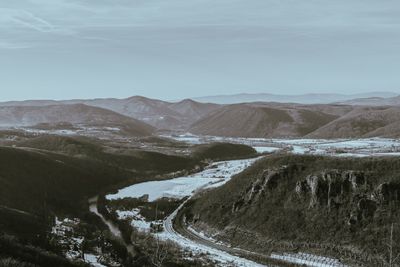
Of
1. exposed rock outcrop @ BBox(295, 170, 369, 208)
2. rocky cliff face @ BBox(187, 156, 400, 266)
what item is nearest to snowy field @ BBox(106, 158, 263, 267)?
rocky cliff face @ BBox(187, 156, 400, 266)

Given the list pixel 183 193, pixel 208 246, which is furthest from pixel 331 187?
pixel 183 193

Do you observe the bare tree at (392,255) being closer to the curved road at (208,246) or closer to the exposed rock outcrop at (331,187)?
the exposed rock outcrop at (331,187)

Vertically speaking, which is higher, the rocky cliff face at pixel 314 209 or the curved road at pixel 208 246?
the rocky cliff face at pixel 314 209

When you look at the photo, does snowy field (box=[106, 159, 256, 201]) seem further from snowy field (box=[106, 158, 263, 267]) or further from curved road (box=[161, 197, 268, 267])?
curved road (box=[161, 197, 268, 267])

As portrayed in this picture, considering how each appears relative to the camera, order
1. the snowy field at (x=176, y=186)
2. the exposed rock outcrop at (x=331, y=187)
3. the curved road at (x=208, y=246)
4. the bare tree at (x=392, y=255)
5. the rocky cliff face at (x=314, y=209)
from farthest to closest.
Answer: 1. the snowy field at (x=176, y=186)
2. the exposed rock outcrop at (x=331, y=187)
3. the rocky cliff face at (x=314, y=209)
4. the curved road at (x=208, y=246)
5. the bare tree at (x=392, y=255)

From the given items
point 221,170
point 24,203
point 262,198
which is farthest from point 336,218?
point 221,170

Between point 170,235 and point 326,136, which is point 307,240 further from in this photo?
point 326,136

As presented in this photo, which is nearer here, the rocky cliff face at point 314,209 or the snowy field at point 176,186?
the rocky cliff face at point 314,209

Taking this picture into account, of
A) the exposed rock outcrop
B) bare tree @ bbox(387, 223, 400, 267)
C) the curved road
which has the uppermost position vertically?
the exposed rock outcrop

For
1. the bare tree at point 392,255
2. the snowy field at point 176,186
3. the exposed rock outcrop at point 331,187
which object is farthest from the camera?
the snowy field at point 176,186

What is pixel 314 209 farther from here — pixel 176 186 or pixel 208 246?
pixel 176 186

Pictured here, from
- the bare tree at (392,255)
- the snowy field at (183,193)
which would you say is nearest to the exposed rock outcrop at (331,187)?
the bare tree at (392,255)
